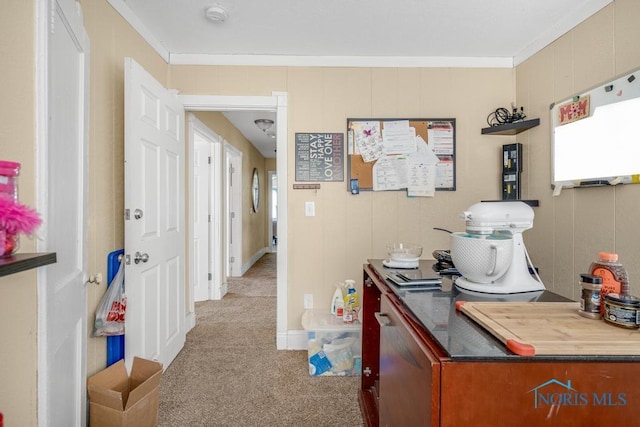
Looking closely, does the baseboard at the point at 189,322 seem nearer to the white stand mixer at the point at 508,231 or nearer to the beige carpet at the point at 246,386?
the beige carpet at the point at 246,386

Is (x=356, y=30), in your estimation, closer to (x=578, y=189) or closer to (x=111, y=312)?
(x=578, y=189)

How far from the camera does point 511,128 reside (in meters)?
2.36

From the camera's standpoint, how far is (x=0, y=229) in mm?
676

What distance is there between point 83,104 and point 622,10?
8.98ft

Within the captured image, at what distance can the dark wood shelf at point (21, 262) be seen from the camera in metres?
0.63

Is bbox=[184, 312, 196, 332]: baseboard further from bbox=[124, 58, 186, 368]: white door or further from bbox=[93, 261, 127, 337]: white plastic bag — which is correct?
bbox=[93, 261, 127, 337]: white plastic bag

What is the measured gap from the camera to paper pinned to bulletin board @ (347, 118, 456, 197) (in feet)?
8.39

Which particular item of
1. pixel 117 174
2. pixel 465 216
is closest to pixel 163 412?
pixel 117 174

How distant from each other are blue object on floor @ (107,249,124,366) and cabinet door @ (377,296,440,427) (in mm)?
1491

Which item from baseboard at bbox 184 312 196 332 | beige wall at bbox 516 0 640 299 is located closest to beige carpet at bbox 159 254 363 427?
baseboard at bbox 184 312 196 332

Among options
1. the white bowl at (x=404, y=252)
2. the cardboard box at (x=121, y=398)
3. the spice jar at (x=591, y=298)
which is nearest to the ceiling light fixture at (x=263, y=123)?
the white bowl at (x=404, y=252)

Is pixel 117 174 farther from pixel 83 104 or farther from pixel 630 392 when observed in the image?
pixel 630 392

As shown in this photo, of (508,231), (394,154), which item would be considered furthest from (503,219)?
(394,154)

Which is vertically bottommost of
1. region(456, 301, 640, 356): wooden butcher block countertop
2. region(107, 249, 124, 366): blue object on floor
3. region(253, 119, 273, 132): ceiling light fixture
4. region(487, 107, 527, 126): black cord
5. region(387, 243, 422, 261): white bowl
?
region(107, 249, 124, 366): blue object on floor
